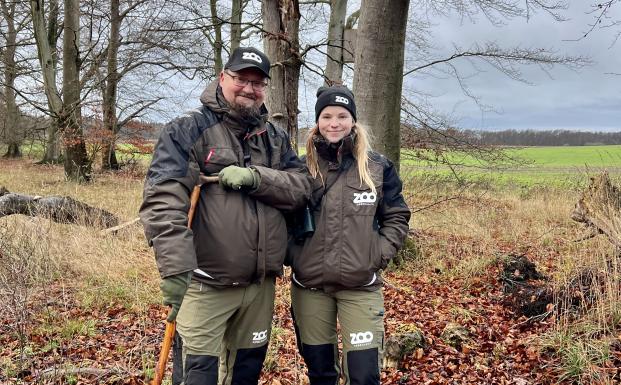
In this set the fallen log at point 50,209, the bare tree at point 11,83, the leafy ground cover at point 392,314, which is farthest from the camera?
the bare tree at point 11,83

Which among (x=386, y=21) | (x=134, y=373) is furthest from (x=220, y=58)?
(x=134, y=373)

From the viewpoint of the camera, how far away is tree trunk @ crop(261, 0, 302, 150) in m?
6.61

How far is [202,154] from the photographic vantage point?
2.93 meters

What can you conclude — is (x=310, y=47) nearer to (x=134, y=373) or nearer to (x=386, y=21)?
(x=386, y=21)

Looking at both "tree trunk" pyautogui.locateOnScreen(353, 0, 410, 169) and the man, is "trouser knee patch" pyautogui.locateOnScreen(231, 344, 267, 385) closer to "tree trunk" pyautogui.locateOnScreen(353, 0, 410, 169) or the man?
the man

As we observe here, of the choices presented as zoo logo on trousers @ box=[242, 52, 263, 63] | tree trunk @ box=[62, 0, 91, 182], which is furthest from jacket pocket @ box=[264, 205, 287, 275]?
tree trunk @ box=[62, 0, 91, 182]

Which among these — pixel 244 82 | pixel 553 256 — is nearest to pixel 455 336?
pixel 244 82

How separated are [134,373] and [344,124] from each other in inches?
Answer: 103

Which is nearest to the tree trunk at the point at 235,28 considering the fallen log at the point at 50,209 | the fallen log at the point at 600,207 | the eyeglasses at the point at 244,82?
the fallen log at the point at 50,209

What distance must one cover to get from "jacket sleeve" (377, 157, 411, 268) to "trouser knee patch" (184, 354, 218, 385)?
130cm

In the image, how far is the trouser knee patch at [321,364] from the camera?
3.25m

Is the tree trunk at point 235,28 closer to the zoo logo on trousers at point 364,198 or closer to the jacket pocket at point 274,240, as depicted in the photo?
the zoo logo on trousers at point 364,198

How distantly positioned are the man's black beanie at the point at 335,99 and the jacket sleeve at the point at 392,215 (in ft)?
1.51

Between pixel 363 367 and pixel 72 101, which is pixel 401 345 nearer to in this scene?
pixel 363 367
